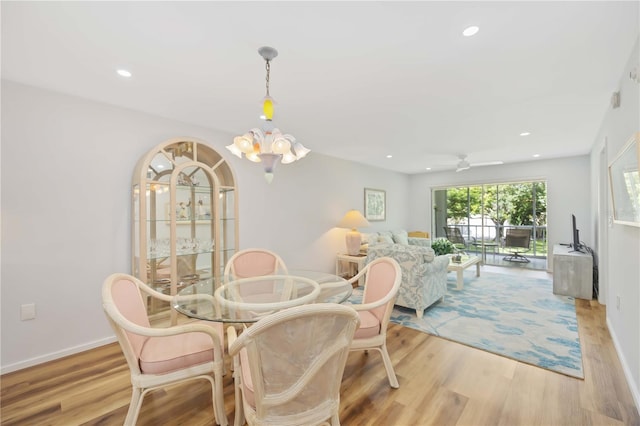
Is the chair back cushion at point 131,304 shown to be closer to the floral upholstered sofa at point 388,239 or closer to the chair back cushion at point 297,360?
the chair back cushion at point 297,360

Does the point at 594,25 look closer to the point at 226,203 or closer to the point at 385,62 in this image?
the point at 385,62

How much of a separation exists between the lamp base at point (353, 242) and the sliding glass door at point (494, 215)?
351cm

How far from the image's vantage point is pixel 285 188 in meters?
4.39

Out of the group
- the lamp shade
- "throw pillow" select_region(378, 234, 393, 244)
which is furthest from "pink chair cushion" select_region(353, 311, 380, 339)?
"throw pillow" select_region(378, 234, 393, 244)

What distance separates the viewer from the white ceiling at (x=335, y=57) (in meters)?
1.53

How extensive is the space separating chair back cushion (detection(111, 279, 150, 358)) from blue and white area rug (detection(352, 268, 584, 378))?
2.61 meters

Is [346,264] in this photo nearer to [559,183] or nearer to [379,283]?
[379,283]

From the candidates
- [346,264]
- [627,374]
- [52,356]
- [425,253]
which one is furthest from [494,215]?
[52,356]

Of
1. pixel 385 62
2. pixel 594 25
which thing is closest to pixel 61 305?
pixel 385 62

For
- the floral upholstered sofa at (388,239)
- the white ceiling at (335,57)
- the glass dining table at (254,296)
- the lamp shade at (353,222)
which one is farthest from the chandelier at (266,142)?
the floral upholstered sofa at (388,239)

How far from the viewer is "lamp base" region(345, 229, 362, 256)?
5219mm

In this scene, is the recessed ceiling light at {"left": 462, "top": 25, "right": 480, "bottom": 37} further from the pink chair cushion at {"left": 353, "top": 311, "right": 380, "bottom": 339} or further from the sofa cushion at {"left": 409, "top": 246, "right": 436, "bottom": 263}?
the sofa cushion at {"left": 409, "top": 246, "right": 436, "bottom": 263}

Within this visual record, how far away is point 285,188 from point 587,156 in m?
5.92

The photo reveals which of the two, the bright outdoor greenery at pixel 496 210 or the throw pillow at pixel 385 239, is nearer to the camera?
the throw pillow at pixel 385 239
